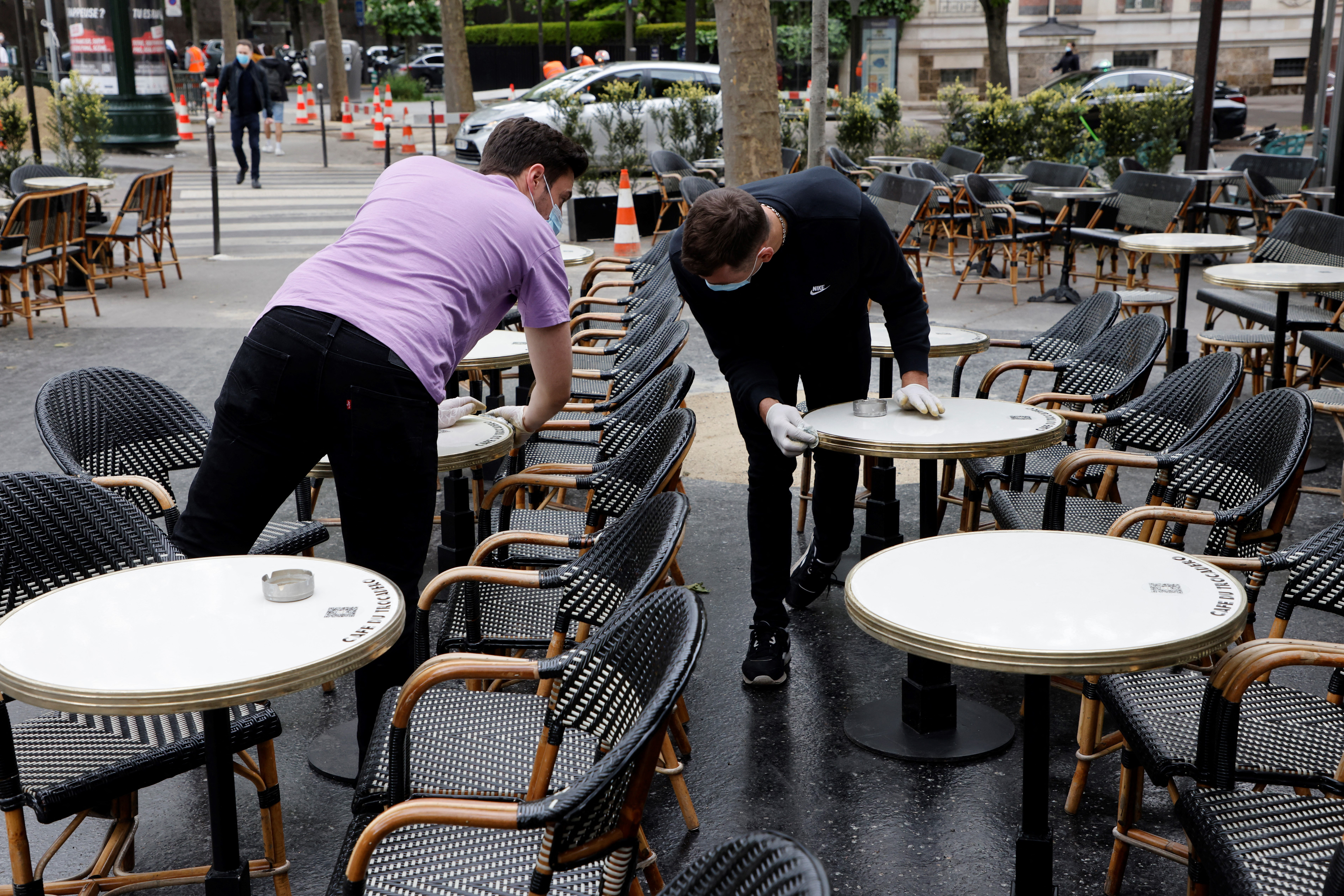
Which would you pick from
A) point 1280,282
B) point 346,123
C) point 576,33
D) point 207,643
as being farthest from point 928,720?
point 576,33

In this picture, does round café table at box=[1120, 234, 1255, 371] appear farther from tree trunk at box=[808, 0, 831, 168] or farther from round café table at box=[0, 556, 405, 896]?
round café table at box=[0, 556, 405, 896]

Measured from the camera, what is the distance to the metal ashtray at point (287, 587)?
259 centimetres

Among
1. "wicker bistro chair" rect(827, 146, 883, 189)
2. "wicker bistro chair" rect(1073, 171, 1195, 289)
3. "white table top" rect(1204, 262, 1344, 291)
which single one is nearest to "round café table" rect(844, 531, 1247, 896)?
"white table top" rect(1204, 262, 1344, 291)

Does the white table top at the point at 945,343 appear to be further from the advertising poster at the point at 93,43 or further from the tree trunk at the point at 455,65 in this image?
the tree trunk at the point at 455,65

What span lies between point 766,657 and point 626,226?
349 inches

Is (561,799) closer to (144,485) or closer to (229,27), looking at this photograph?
(144,485)

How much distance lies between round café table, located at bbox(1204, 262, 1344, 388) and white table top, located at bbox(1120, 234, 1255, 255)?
745 millimetres

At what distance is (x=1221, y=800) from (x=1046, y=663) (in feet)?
1.60

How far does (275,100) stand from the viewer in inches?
1314

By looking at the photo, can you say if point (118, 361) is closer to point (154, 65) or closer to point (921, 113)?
point (154, 65)

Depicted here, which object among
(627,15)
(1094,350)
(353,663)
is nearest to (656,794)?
(353,663)

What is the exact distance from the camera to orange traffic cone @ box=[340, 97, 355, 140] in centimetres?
2783

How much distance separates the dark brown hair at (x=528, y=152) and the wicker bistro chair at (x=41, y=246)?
7320 millimetres

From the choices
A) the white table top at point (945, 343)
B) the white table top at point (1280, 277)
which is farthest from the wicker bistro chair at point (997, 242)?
the white table top at point (945, 343)
